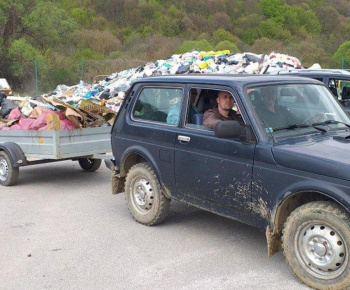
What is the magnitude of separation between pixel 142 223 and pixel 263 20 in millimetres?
86456

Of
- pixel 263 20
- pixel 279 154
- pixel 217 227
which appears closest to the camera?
pixel 279 154

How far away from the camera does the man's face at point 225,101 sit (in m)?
5.29

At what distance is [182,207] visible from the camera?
6.96 meters

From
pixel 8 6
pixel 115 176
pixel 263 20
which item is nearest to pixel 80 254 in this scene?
pixel 115 176

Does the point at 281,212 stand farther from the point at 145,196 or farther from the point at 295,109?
the point at 145,196

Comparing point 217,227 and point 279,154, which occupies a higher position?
point 279,154

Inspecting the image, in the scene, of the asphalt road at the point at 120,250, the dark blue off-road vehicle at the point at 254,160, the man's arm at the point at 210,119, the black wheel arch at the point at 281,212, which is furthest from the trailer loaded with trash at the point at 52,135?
the black wheel arch at the point at 281,212

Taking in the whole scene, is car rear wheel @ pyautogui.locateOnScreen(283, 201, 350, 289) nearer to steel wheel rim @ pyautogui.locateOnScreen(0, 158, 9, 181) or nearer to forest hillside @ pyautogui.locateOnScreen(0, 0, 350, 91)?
steel wheel rim @ pyautogui.locateOnScreen(0, 158, 9, 181)

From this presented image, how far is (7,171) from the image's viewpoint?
8.34 meters

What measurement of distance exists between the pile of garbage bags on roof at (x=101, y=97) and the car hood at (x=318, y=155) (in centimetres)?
459

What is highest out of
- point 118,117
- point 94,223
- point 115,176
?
point 118,117

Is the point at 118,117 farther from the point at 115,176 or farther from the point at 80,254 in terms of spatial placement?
the point at 80,254

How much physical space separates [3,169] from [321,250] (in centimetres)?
603

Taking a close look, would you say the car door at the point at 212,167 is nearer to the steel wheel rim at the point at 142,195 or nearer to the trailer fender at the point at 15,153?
the steel wheel rim at the point at 142,195
